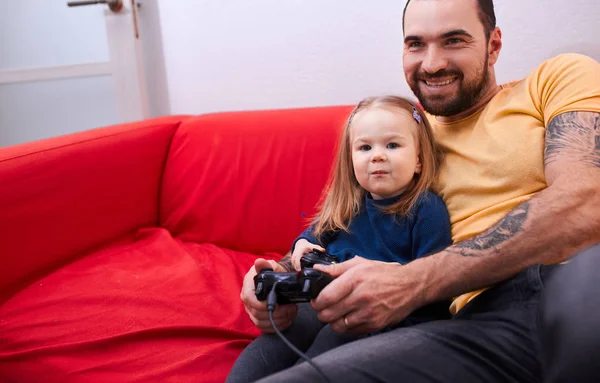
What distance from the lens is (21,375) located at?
3.49 ft

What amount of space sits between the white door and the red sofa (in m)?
0.59

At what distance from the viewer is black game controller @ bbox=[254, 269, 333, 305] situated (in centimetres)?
85

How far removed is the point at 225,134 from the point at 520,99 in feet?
3.01

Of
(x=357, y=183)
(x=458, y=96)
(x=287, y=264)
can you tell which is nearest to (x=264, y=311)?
(x=287, y=264)

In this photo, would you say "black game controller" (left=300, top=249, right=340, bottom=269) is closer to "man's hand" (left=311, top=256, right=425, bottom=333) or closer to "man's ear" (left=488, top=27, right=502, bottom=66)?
"man's hand" (left=311, top=256, right=425, bottom=333)

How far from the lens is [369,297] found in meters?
0.85

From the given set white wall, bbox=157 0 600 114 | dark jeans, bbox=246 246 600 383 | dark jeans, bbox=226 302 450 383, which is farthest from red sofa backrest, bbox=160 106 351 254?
dark jeans, bbox=246 246 600 383

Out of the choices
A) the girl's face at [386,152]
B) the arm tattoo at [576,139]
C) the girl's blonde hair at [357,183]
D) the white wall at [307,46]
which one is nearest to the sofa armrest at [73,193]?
the white wall at [307,46]

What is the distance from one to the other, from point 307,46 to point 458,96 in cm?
84

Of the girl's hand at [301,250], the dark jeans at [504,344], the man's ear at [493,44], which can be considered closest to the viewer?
the dark jeans at [504,344]

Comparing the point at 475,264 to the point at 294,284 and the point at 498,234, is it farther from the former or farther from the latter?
the point at 294,284

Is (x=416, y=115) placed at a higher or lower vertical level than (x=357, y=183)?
higher

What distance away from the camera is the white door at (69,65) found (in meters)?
2.23

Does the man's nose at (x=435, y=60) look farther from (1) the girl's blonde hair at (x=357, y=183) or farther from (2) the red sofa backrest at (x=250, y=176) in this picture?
(2) the red sofa backrest at (x=250, y=176)
